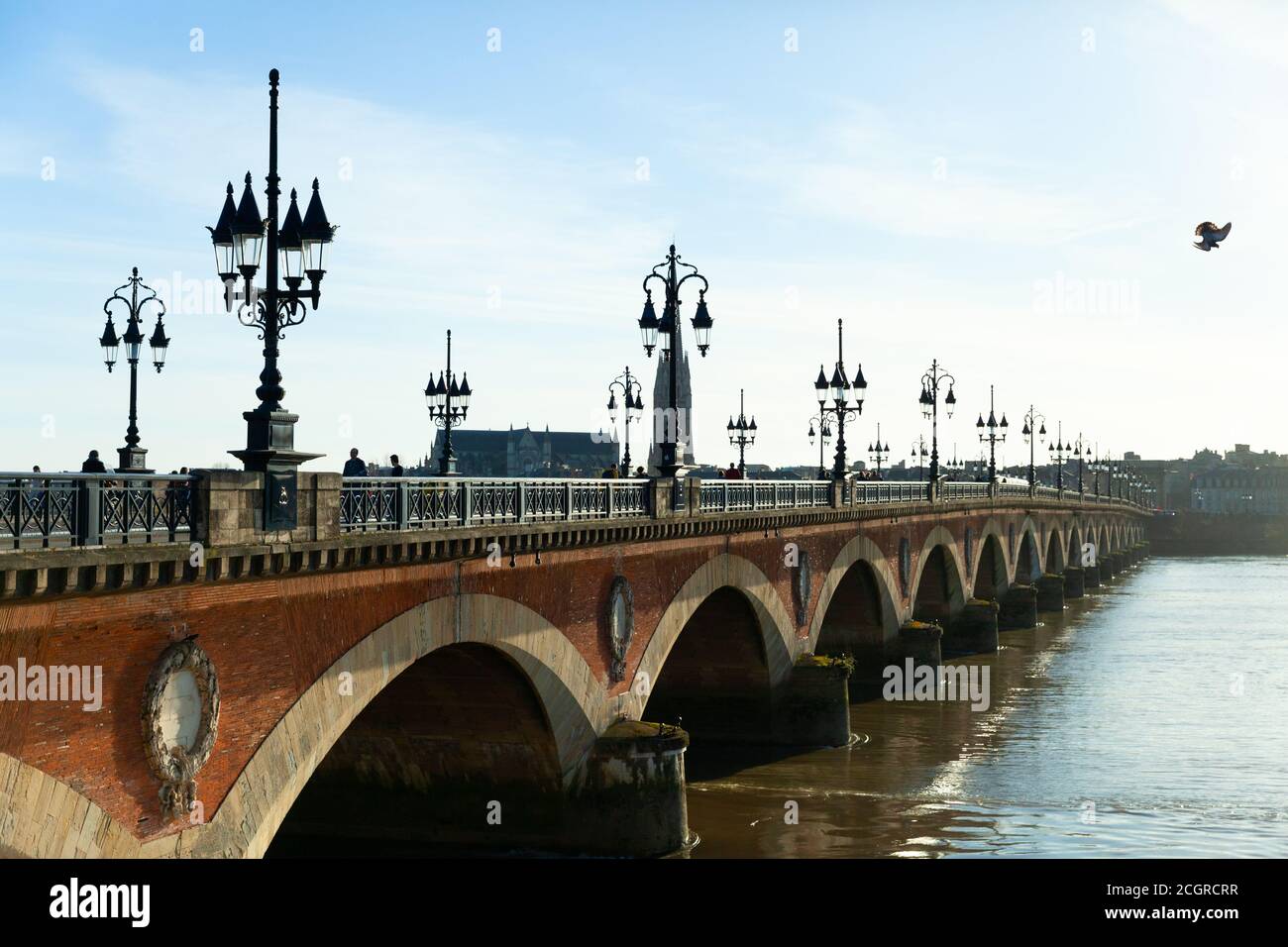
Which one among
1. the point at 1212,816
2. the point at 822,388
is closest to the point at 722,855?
Result: the point at 1212,816

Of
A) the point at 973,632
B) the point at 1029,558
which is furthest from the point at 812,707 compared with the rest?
the point at 1029,558

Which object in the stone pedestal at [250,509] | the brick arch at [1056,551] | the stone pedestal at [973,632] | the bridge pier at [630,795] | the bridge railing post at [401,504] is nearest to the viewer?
the stone pedestal at [250,509]

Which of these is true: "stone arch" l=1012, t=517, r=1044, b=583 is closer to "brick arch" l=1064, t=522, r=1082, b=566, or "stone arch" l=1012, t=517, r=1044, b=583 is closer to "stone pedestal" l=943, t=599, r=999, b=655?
"brick arch" l=1064, t=522, r=1082, b=566

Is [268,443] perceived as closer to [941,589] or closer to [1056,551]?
[941,589]

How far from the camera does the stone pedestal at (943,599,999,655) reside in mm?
53812

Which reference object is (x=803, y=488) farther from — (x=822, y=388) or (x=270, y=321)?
(x=270, y=321)

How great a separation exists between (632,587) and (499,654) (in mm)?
4351

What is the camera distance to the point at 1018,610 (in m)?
64.0

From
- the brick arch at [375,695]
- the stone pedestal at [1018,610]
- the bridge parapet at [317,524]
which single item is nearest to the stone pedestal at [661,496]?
the bridge parapet at [317,524]

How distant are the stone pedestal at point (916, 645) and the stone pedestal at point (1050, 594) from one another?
104ft

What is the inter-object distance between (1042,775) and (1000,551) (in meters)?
35.5

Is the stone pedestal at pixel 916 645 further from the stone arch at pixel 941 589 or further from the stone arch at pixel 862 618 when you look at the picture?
the stone arch at pixel 941 589

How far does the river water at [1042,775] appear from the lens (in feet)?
82.8

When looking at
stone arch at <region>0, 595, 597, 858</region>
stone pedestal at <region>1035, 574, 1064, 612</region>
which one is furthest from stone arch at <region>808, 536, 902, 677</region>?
stone pedestal at <region>1035, 574, 1064, 612</region>
